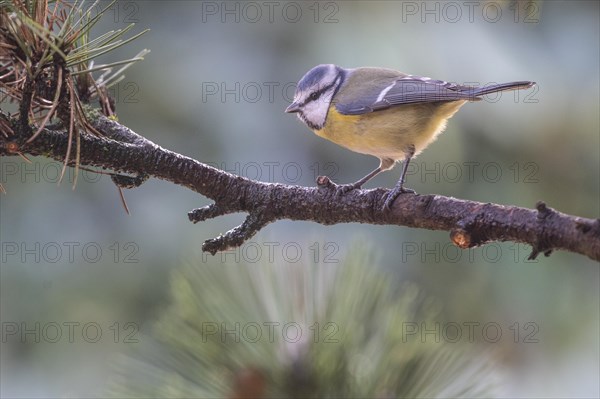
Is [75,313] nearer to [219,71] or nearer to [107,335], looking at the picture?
[107,335]

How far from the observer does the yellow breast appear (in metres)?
1.58

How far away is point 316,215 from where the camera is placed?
3.52 ft

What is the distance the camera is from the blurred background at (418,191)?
1614 mm

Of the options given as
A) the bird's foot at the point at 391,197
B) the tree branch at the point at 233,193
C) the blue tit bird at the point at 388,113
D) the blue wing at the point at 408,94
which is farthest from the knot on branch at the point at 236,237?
the blue wing at the point at 408,94

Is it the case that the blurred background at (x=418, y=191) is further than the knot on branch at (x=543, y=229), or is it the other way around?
the blurred background at (x=418, y=191)

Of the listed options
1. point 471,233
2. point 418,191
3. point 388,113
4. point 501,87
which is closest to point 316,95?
point 388,113

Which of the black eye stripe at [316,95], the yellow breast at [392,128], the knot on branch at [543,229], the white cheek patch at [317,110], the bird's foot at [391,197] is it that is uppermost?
the black eye stripe at [316,95]

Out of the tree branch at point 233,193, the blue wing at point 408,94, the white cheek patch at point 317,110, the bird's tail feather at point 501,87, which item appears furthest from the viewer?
the white cheek patch at point 317,110

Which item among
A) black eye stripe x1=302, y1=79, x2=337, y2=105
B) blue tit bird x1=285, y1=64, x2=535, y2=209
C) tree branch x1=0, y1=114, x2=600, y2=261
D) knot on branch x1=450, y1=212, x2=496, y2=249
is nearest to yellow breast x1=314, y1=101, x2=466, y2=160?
blue tit bird x1=285, y1=64, x2=535, y2=209

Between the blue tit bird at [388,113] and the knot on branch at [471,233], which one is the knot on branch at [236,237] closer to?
the knot on branch at [471,233]

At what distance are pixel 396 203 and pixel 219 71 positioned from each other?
3.83ft

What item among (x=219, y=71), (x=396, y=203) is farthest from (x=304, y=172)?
(x=396, y=203)

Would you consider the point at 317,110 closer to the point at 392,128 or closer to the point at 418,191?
the point at 392,128

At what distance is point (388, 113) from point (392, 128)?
0.04 meters
